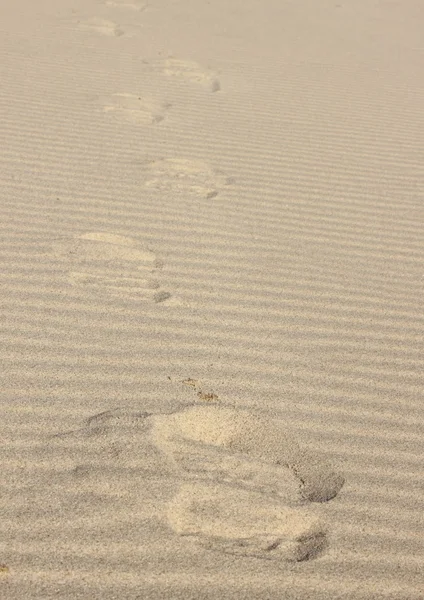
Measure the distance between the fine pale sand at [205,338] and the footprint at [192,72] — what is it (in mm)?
65

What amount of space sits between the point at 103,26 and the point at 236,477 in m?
6.84

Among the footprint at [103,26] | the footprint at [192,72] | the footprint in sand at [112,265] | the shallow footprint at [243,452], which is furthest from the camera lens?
the footprint at [103,26]

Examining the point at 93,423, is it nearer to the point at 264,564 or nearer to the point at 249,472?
the point at 249,472

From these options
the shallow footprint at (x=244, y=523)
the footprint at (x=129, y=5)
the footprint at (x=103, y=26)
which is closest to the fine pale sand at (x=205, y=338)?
the shallow footprint at (x=244, y=523)

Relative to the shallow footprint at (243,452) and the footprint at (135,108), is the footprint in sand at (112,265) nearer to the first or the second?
the shallow footprint at (243,452)

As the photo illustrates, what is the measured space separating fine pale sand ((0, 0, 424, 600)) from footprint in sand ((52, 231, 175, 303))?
0.04 ft

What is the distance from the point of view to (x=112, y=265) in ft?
13.9

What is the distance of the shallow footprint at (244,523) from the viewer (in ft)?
8.64

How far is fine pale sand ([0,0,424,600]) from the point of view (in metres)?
2.62

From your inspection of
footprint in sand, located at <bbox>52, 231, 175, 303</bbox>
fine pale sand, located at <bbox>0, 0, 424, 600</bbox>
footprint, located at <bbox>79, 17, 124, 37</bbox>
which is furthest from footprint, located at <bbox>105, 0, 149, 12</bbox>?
footprint in sand, located at <bbox>52, 231, 175, 303</bbox>

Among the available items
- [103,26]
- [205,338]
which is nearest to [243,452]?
[205,338]

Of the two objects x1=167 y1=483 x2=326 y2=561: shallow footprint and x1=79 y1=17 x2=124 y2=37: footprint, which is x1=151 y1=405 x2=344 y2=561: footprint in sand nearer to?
x1=167 y1=483 x2=326 y2=561: shallow footprint

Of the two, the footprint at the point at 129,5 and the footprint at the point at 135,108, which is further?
the footprint at the point at 129,5

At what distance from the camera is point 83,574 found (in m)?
2.46
